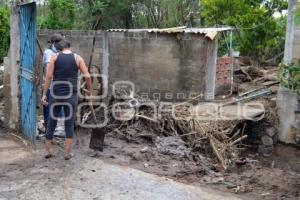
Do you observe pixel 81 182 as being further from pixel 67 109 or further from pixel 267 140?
pixel 267 140

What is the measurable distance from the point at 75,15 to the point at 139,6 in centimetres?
363

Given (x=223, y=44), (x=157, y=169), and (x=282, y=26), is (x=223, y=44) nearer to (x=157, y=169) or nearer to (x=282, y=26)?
(x=282, y=26)

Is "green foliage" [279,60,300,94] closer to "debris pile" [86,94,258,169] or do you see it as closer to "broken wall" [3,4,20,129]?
"debris pile" [86,94,258,169]

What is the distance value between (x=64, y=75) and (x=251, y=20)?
36.6ft

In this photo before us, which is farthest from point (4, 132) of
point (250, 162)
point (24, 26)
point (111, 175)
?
point (250, 162)

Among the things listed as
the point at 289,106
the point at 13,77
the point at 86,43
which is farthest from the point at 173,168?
the point at 86,43

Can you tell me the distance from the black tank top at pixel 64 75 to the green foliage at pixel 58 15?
10117 mm

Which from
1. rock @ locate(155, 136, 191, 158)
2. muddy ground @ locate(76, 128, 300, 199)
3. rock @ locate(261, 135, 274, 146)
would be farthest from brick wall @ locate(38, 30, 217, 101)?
muddy ground @ locate(76, 128, 300, 199)

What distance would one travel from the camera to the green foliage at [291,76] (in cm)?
930

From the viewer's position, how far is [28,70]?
26.5ft

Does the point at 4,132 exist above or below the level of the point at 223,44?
below

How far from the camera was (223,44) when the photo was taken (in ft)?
62.2

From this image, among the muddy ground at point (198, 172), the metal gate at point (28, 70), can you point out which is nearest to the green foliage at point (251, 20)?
the muddy ground at point (198, 172)

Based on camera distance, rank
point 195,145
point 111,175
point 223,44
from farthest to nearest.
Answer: point 223,44 → point 195,145 → point 111,175
